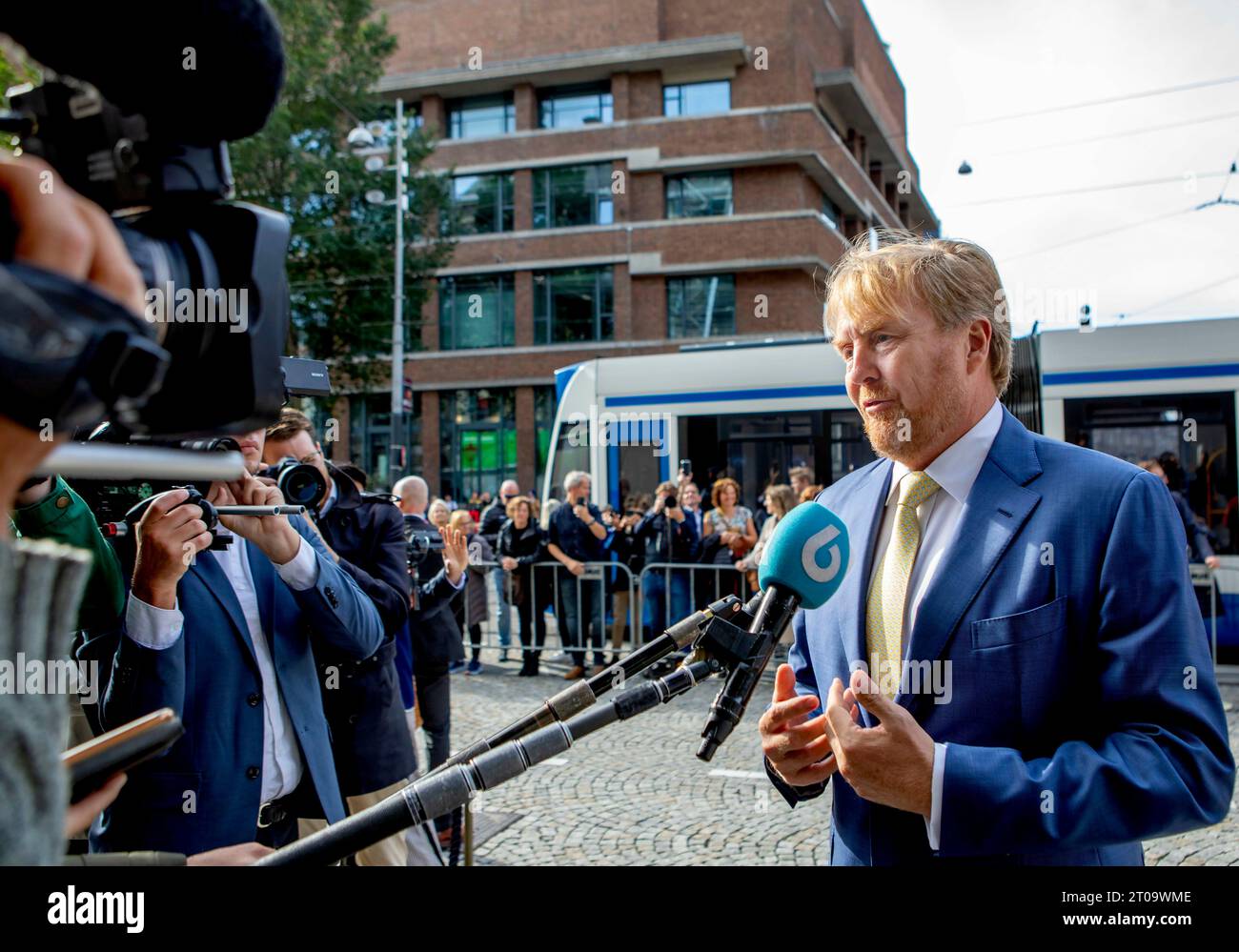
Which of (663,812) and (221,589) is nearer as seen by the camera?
(221,589)

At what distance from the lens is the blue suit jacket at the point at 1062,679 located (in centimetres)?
137

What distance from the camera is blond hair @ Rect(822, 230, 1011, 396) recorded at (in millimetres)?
1682

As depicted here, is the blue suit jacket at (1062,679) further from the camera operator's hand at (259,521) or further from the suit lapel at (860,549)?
the camera operator's hand at (259,521)

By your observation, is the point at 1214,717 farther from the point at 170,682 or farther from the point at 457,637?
the point at 457,637

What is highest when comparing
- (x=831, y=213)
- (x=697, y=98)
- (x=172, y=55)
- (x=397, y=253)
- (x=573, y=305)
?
(x=697, y=98)

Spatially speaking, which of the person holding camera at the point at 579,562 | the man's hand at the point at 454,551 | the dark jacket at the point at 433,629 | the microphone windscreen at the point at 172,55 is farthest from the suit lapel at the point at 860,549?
the person holding camera at the point at 579,562

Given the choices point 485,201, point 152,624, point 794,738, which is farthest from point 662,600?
point 485,201

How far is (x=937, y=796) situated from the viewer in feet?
4.59

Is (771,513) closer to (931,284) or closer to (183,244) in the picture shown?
(931,284)

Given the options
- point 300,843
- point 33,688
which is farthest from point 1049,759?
point 33,688

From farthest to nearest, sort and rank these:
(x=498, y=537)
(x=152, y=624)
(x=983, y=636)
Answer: (x=498, y=537) < (x=152, y=624) < (x=983, y=636)

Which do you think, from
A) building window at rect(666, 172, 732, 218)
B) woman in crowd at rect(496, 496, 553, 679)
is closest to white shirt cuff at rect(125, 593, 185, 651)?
woman in crowd at rect(496, 496, 553, 679)

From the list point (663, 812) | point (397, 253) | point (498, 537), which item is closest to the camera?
point (663, 812)

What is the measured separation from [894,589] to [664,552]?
7.49 m
